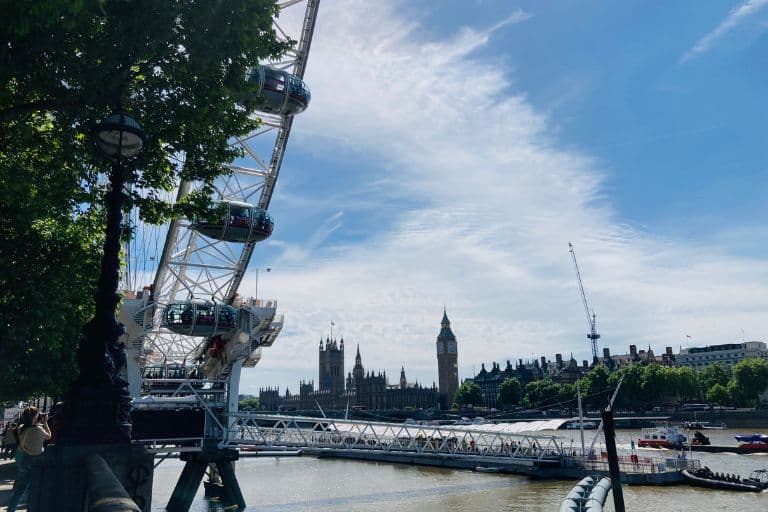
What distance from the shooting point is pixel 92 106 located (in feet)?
38.7

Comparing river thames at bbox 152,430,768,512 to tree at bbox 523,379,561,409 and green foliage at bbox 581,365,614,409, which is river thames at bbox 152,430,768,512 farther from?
tree at bbox 523,379,561,409

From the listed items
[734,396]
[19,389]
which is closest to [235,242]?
[19,389]

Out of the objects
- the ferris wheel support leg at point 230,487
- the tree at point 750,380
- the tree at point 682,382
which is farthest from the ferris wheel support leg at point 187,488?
the tree at point 682,382

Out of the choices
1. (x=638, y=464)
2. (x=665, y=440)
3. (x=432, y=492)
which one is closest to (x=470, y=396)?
(x=665, y=440)

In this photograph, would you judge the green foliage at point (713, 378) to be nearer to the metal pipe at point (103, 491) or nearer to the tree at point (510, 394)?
the tree at point (510, 394)

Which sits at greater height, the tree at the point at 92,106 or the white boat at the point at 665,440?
the tree at the point at 92,106

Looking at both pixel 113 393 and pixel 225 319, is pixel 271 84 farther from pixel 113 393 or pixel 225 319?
pixel 113 393

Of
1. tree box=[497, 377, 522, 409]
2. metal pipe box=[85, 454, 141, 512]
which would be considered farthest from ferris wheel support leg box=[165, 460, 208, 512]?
tree box=[497, 377, 522, 409]

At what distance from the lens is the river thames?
113 feet

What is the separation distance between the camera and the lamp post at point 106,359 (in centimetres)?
780

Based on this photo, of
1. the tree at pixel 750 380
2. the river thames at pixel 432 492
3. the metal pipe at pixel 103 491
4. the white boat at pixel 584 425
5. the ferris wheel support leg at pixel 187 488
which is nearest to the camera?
the metal pipe at pixel 103 491

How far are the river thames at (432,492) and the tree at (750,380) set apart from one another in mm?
67380

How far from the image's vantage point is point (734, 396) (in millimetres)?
118875

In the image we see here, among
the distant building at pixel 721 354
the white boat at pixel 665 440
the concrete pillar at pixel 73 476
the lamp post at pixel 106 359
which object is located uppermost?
the distant building at pixel 721 354
